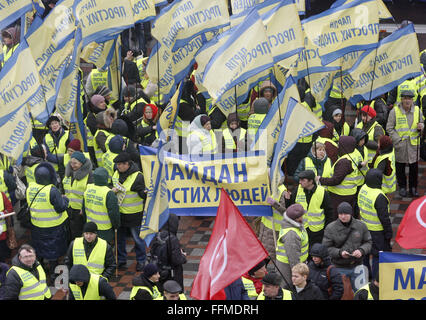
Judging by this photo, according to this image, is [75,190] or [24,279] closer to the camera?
[24,279]

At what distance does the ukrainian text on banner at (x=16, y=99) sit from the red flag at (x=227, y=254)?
13.7 ft

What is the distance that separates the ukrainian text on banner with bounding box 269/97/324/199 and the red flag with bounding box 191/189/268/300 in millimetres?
2009

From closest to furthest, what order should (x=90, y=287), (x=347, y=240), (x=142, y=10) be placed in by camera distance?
(x=90, y=287), (x=347, y=240), (x=142, y=10)

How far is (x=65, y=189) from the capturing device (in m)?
11.6

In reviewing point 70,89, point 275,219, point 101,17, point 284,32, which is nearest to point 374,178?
point 275,219

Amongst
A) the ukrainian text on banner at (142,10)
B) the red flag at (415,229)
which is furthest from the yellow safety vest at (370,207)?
the ukrainian text on banner at (142,10)

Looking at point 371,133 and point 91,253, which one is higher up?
point 371,133

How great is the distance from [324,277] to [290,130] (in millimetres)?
2000

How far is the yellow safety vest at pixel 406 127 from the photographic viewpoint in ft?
43.1

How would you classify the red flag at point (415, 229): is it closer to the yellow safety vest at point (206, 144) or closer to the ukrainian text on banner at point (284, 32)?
the ukrainian text on banner at point (284, 32)

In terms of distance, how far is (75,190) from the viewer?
452 inches

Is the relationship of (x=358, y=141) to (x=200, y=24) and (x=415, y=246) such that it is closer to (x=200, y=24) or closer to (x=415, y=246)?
(x=200, y=24)

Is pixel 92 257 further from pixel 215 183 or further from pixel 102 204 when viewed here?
pixel 215 183

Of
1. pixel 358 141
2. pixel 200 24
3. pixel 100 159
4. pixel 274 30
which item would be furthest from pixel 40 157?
pixel 358 141
